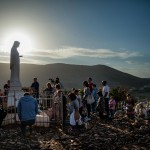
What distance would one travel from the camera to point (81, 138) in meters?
13.6

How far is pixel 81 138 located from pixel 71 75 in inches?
5259

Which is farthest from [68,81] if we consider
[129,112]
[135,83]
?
[129,112]

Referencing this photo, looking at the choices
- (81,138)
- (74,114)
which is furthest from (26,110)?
(81,138)

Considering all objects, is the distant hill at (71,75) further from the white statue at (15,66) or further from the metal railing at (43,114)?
the metal railing at (43,114)

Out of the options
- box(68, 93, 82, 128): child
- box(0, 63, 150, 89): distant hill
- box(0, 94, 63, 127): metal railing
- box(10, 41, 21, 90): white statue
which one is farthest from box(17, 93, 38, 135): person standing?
box(0, 63, 150, 89): distant hill

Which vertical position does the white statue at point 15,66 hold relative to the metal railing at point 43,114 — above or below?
above

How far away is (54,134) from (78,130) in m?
1.14

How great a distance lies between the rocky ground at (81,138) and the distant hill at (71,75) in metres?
117

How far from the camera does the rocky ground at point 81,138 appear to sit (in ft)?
39.6

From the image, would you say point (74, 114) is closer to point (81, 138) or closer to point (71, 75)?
point (81, 138)

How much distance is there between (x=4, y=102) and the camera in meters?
18.3

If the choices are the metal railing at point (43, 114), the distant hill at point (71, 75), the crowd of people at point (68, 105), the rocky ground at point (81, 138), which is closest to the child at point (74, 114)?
the crowd of people at point (68, 105)

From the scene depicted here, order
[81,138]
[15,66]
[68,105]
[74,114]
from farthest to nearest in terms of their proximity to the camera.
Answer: [15,66] → [68,105] → [74,114] → [81,138]

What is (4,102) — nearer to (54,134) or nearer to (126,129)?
(54,134)
